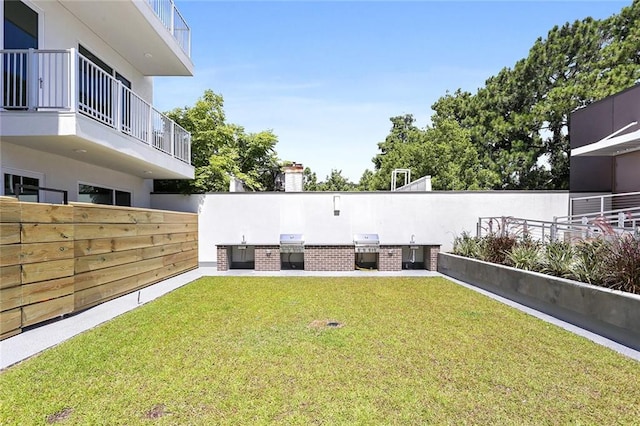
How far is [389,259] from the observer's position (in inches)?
428

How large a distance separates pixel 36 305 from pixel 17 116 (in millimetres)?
3249

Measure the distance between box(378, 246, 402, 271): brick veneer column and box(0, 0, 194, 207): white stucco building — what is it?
656cm

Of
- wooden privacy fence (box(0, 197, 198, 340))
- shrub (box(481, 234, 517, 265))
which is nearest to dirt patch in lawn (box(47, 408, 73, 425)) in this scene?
wooden privacy fence (box(0, 197, 198, 340))

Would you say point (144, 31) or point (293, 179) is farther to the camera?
point (293, 179)

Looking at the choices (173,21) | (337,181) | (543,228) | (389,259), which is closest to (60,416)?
(389,259)

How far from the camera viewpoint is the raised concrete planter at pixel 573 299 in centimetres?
447

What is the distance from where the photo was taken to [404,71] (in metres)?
14.8

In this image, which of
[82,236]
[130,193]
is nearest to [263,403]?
[82,236]

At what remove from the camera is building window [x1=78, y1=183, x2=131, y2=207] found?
861 cm

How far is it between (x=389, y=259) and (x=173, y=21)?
30.8 feet

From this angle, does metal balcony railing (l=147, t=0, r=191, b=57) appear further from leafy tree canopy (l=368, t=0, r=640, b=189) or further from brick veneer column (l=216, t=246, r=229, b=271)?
leafy tree canopy (l=368, t=0, r=640, b=189)

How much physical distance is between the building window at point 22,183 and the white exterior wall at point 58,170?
0.11 metres

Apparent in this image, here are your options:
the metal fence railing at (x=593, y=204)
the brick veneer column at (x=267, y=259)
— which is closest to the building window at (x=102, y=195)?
the brick veneer column at (x=267, y=259)

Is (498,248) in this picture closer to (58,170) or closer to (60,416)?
(60,416)
